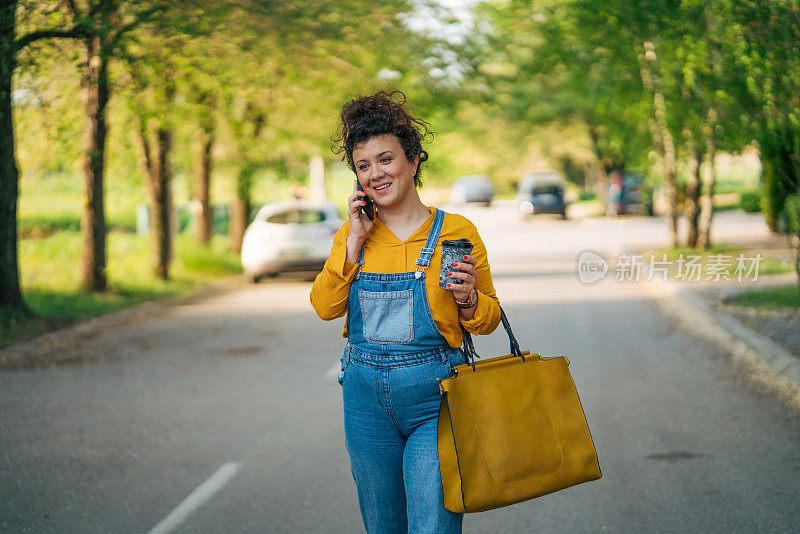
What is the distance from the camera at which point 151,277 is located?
60.8ft

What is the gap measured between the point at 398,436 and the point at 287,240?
1597 centimetres

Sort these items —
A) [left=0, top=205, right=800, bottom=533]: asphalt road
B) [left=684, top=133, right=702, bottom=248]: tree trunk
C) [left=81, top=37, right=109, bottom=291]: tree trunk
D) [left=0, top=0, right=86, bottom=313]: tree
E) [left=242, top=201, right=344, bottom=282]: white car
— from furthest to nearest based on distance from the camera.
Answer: [left=684, top=133, right=702, bottom=248]: tree trunk < [left=242, top=201, right=344, bottom=282]: white car < [left=81, top=37, right=109, bottom=291]: tree trunk < [left=0, top=0, right=86, bottom=313]: tree < [left=0, top=205, right=800, bottom=533]: asphalt road

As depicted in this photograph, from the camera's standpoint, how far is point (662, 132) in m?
21.4

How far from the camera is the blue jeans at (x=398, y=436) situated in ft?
9.86

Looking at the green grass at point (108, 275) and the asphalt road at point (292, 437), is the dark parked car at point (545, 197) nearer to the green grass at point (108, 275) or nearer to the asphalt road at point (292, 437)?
the green grass at point (108, 275)

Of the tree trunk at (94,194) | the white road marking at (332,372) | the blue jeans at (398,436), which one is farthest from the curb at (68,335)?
the blue jeans at (398,436)

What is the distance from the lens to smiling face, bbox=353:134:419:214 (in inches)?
124

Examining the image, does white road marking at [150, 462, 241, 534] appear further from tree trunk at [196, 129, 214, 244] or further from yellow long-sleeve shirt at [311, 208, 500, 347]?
tree trunk at [196, 129, 214, 244]

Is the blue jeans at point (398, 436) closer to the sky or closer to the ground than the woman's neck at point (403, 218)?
closer to the ground

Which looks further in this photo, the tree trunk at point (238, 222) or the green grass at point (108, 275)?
the tree trunk at point (238, 222)

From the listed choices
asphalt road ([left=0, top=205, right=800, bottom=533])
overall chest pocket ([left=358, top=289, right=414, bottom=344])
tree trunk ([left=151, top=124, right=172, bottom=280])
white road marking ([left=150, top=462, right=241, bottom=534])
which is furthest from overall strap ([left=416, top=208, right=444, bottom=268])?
tree trunk ([left=151, top=124, right=172, bottom=280])

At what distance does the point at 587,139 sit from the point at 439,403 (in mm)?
50891

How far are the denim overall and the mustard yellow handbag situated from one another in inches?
3.4

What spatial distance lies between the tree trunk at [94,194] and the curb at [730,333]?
919 cm
